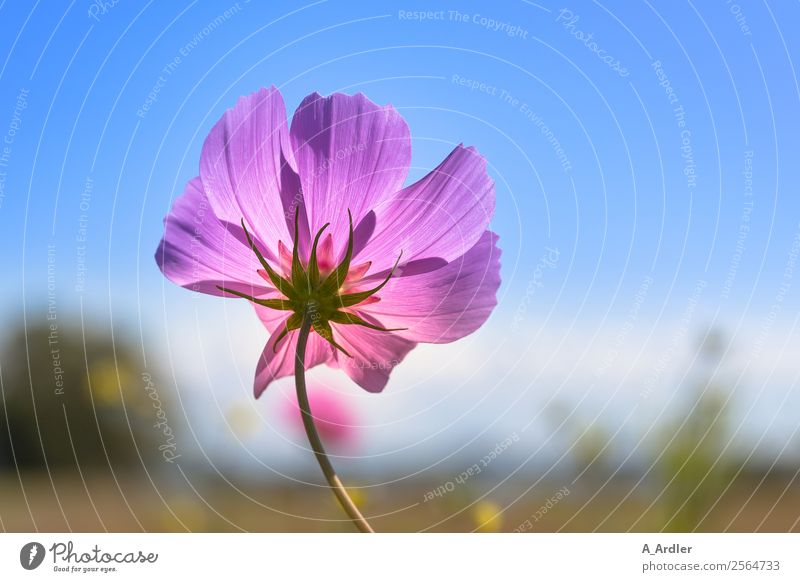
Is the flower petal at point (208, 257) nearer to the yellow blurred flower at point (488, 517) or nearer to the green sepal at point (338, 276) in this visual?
the green sepal at point (338, 276)

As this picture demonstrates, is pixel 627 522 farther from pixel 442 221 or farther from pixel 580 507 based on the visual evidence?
pixel 442 221

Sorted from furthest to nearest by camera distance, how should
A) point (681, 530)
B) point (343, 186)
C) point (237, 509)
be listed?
point (237, 509)
point (681, 530)
point (343, 186)

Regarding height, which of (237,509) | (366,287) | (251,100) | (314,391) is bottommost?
(237,509)

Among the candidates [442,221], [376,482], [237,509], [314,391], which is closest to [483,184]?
[442,221]
